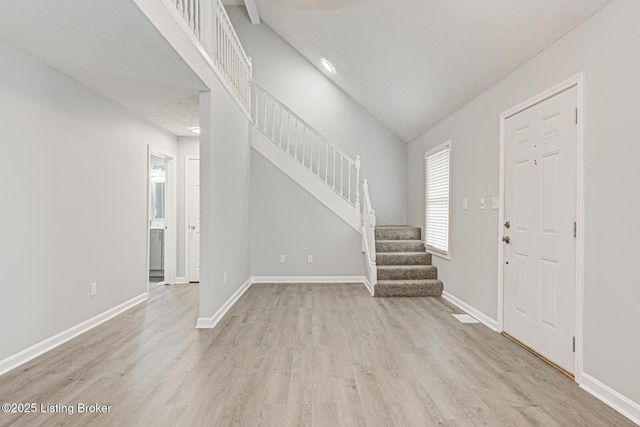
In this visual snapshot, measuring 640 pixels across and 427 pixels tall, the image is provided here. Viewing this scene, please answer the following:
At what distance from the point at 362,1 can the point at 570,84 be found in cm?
244

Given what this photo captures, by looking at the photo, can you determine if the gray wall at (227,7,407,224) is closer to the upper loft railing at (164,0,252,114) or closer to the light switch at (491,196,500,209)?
the upper loft railing at (164,0,252,114)

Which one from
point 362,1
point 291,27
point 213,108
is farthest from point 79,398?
point 291,27

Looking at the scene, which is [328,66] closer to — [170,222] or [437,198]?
[437,198]

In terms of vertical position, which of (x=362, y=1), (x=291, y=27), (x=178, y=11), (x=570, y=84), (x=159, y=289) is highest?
(x=291, y=27)

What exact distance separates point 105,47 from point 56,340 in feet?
8.34

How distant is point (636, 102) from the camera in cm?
208

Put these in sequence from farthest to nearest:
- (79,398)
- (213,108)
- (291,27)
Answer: (291,27)
(213,108)
(79,398)

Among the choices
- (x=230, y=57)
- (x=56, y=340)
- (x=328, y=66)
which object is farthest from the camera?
(x=328, y=66)

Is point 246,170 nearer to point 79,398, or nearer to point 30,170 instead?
point 30,170

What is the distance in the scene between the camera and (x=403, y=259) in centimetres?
559

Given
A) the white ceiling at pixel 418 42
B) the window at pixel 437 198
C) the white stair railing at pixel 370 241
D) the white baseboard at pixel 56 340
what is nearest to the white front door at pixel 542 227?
the white ceiling at pixel 418 42

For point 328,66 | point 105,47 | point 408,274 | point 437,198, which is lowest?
point 408,274

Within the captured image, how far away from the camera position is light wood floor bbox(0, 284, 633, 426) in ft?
6.91

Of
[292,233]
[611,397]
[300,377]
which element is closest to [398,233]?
[292,233]
